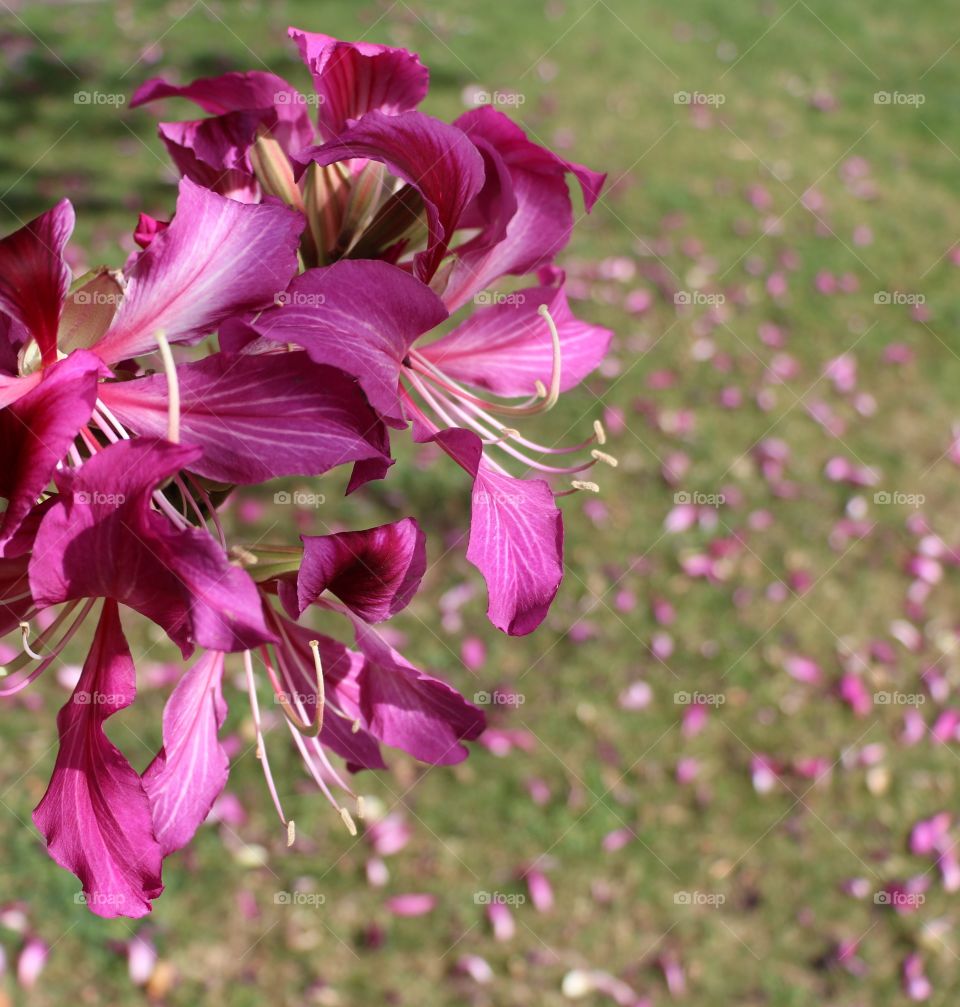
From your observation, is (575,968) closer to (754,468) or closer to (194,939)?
(194,939)

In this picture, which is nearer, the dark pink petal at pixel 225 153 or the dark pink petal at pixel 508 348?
the dark pink petal at pixel 225 153
